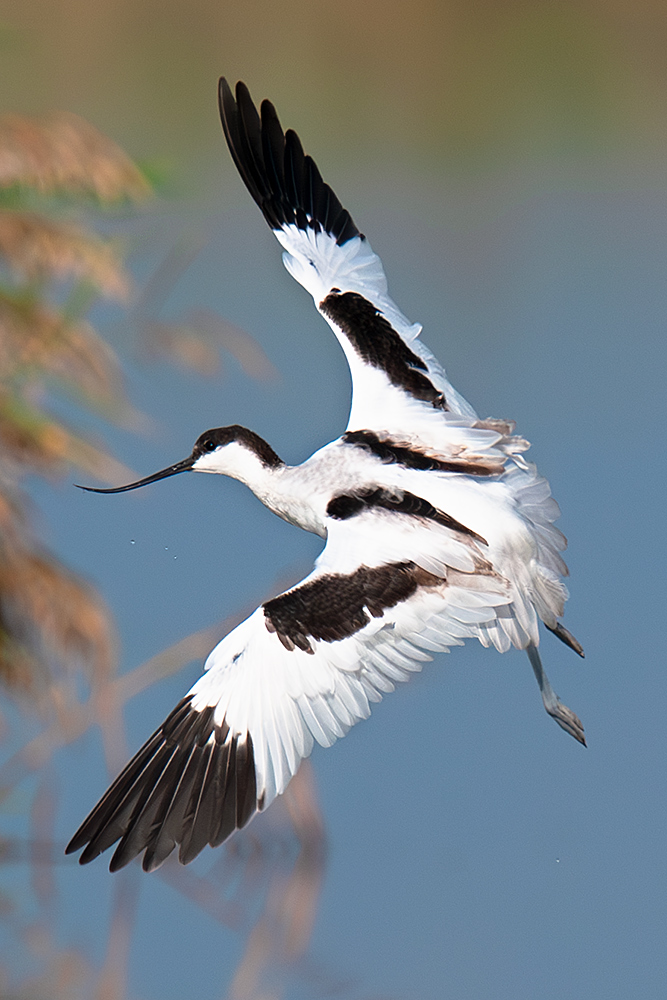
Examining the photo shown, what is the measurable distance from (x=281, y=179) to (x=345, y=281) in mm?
428

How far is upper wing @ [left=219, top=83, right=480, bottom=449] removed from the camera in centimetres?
353

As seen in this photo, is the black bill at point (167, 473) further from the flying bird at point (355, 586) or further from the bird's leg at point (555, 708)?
the bird's leg at point (555, 708)

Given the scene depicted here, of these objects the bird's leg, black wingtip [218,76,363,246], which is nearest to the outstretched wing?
the bird's leg

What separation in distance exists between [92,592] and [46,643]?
0.25 meters

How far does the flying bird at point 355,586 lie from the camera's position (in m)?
2.78

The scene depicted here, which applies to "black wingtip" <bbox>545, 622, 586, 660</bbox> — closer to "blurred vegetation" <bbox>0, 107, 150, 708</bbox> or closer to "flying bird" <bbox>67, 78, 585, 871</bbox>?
"flying bird" <bbox>67, 78, 585, 871</bbox>

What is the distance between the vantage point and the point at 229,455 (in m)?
3.59

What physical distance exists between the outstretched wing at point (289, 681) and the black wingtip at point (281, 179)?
1.35m

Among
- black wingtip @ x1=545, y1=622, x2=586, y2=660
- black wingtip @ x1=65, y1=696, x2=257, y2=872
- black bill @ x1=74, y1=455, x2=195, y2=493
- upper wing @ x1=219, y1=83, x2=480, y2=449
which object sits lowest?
black wingtip @ x1=65, y1=696, x2=257, y2=872

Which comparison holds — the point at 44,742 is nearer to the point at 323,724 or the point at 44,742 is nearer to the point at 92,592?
the point at 92,592

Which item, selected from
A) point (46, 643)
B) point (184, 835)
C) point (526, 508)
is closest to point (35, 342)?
point (46, 643)

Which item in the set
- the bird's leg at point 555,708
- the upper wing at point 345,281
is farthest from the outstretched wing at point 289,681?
the bird's leg at point 555,708

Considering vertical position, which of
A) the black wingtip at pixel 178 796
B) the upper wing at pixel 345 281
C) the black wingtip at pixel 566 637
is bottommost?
the black wingtip at pixel 178 796

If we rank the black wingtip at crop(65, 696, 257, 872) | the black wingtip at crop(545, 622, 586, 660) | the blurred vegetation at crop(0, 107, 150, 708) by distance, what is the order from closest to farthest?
the black wingtip at crop(65, 696, 257, 872)
the black wingtip at crop(545, 622, 586, 660)
the blurred vegetation at crop(0, 107, 150, 708)
